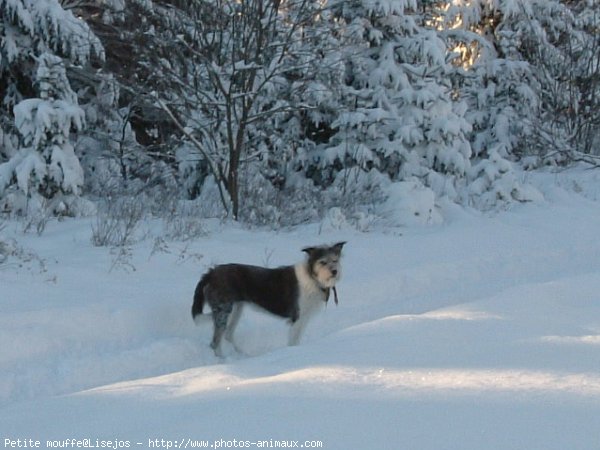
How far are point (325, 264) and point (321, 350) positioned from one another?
195 centimetres

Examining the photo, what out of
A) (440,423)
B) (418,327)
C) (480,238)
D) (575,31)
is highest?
(575,31)

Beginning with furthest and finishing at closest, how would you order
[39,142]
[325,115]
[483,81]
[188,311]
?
[483,81] → [325,115] → [39,142] → [188,311]

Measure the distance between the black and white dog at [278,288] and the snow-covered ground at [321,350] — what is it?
45cm

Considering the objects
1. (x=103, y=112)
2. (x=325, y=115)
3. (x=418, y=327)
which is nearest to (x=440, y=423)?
(x=418, y=327)

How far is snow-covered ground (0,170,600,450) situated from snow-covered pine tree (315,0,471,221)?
9.11 feet

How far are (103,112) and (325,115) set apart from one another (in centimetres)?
568

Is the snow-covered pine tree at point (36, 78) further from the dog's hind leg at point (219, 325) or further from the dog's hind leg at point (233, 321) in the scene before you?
the dog's hind leg at point (219, 325)

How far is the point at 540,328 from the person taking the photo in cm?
671

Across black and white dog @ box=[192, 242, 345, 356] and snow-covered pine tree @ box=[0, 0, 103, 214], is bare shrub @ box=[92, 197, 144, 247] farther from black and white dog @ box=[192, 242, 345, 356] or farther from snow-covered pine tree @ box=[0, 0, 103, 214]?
black and white dog @ box=[192, 242, 345, 356]

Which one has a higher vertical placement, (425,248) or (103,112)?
(103,112)

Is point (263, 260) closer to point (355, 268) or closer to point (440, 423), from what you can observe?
point (355, 268)

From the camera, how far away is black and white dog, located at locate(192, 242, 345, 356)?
8.08m

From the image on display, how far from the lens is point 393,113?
54.4ft

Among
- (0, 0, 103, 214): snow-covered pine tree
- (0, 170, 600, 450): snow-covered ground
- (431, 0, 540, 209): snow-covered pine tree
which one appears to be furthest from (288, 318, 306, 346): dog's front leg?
(431, 0, 540, 209): snow-covered pine tree
